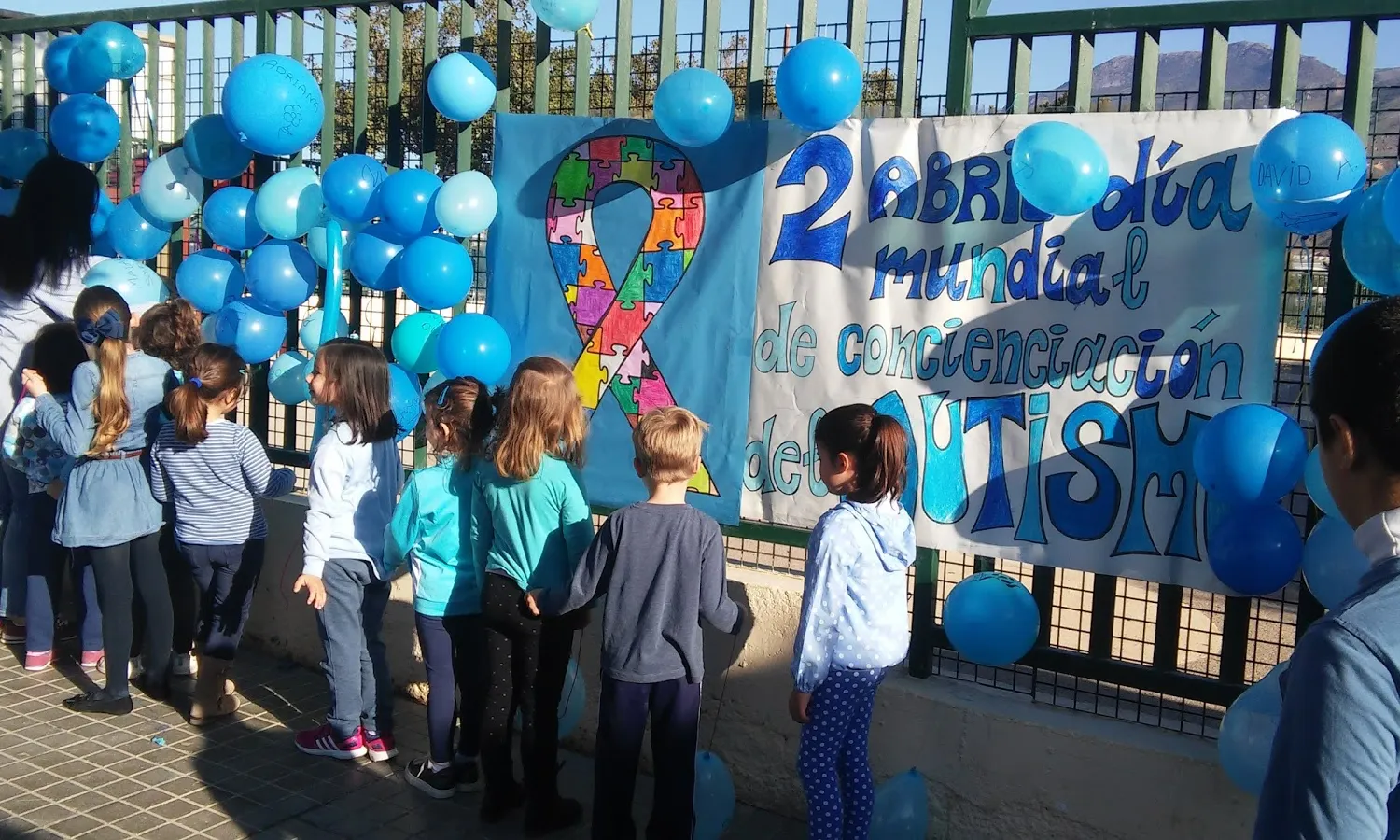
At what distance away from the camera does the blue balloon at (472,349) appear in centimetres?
467

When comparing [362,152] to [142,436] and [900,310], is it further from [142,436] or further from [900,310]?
[900,310]

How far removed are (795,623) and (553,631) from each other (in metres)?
0.89

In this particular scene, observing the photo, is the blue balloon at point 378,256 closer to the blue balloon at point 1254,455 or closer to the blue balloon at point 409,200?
the blue balloon at point 409,200

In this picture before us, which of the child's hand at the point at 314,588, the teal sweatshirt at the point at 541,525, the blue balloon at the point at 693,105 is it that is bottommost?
the child's hand at the point at 314,588

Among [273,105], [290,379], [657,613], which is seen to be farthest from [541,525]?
[273,105]

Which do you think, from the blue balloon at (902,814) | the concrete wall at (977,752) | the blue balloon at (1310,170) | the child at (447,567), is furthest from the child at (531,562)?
the blue balloon at (1310,170)

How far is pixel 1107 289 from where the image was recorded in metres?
3.78

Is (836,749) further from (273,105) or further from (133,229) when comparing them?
(133,229)

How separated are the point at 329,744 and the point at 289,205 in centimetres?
233

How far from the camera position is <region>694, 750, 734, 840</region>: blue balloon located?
4.05 m

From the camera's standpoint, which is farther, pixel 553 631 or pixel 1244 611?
pixel 553 631

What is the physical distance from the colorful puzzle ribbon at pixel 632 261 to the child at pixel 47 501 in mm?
2364

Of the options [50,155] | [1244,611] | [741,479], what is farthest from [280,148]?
[1244,611]

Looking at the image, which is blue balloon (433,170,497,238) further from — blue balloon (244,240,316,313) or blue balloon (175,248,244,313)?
blue balloon (175,248,244,313)
